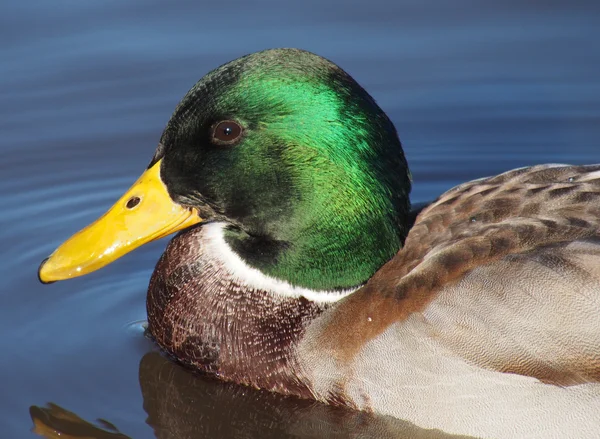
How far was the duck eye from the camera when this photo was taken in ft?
19.2

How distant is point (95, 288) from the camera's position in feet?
24.2

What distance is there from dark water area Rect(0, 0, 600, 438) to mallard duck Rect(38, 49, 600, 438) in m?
0.74

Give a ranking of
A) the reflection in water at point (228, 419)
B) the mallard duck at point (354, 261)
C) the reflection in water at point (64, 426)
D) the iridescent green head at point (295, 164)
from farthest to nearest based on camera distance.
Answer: the reflection in water at point (64, 426) → the reflection in water at point (228, 419) → the iridescent green head at point (295, 164) → the mallard duck at point (354, 261)

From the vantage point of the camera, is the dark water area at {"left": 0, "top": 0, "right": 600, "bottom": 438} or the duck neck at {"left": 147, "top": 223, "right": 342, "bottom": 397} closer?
the duck neck at {"left": 147, "top": 223, "right": 342, "bottom": 397}

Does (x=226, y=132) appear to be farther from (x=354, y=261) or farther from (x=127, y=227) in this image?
(x=354, y=261)

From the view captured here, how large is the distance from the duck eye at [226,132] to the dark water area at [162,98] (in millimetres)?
1392

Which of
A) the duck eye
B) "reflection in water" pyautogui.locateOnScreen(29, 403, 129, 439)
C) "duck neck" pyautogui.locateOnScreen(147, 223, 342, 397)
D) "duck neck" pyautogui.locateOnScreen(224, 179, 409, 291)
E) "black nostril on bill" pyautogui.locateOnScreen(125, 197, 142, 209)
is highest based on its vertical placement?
the duck eye

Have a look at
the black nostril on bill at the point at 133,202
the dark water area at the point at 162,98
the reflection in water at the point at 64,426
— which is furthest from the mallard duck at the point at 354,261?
the dark water area at the point at 162,98

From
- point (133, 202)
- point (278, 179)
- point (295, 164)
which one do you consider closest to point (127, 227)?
point (133, 202)

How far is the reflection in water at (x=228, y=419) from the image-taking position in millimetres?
5914

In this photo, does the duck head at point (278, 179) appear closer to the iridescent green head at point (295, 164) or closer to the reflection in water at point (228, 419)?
the iridescent green head at point (295, 164)

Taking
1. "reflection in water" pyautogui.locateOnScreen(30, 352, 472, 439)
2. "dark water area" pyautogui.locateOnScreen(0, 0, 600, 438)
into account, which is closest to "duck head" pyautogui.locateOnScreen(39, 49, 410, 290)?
"reflection in water" pyautogui.locateOnScreen(30, 352, 472, 439)

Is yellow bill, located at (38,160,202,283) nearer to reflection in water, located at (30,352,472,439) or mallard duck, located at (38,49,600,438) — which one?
mallard duck, located at (38,49,600,438)

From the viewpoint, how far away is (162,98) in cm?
923
